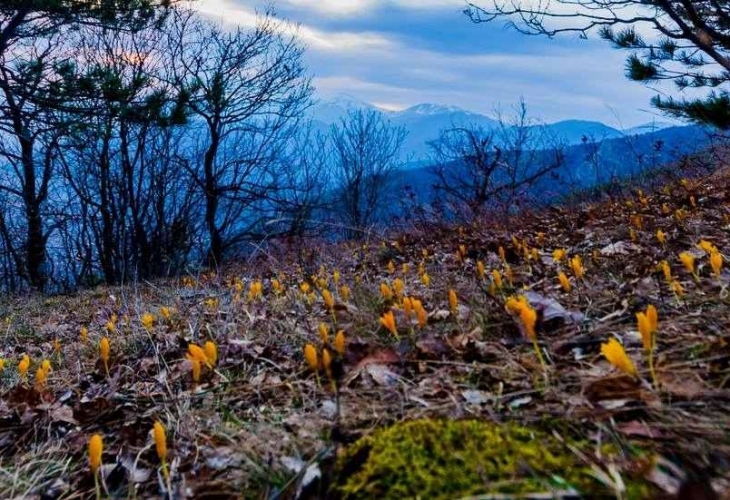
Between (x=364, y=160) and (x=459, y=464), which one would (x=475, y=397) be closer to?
(x=459, y=464)

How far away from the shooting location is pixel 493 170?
441 inches

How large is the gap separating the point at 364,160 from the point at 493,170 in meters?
12.5

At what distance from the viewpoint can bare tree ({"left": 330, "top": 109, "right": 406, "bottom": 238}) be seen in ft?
72.0

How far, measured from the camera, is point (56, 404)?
2.12 m

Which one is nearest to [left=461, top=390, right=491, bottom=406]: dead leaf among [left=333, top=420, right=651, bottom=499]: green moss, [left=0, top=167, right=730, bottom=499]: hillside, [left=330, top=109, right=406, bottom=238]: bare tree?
[left=0, top=167, right=730, bottom=499]: hillside

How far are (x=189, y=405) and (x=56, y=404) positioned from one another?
0.65 metres

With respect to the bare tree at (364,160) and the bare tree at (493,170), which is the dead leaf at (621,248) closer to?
the bare tree at (493,170)

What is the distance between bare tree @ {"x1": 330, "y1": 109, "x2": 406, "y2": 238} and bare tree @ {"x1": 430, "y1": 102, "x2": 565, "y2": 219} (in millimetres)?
7186

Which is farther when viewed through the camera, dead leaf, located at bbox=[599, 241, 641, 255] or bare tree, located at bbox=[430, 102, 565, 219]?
bare tree, located at bbox=[430, 102, 565, 219]

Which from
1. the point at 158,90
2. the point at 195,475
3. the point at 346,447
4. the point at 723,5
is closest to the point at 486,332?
the point at 346,447

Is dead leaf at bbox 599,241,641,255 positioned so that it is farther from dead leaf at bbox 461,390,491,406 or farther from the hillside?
dead leaf at bbox 461,390,491,406

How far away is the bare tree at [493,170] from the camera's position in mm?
9632

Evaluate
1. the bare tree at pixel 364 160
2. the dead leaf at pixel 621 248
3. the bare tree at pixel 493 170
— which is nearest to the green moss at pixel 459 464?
the dead leaf at pixel 621 248

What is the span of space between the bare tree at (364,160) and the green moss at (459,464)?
19.5 meters
